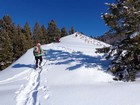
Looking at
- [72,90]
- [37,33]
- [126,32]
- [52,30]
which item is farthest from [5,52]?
[72,90]

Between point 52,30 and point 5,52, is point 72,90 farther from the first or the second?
point 52,30

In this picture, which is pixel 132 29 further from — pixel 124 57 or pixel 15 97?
pixel 15 97

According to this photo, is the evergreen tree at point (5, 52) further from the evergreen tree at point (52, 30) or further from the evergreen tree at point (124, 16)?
the evergreen tree at point (124, 16)

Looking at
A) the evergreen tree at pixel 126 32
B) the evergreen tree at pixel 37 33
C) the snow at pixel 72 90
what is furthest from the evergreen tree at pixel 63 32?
the evergreen tree at pixel 126 32

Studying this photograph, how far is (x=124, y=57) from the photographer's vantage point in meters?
15.8

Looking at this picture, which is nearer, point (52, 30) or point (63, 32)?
point (52, 30)

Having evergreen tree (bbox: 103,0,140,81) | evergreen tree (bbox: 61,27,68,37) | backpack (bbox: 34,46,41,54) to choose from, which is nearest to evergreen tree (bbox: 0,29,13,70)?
backpack (bbox: 34,46,41,54)

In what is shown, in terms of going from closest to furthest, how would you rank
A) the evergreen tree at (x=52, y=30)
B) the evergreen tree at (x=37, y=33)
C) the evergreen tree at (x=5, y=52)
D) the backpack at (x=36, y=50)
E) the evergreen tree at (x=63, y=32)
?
the backpack at (x=36, y=50)
the evergreen tree at (x=5, y=52)
the evergreen tree at (x=37, y=33)
the evergreen tree at (x=52, y=30)
the evergreen tree at (x=63, y=32)

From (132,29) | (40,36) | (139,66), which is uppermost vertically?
(40,36)

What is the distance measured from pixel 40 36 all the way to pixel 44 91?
217ft

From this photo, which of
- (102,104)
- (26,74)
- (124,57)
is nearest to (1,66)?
(26,74)

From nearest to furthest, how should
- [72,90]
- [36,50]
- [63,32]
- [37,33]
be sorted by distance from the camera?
[72,90] < [36,50] < [37,33] < [63,32]

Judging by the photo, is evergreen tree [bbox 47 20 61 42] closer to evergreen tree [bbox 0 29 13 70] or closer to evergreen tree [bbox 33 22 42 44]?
evergreen tree [bbox 33 22 42 44]

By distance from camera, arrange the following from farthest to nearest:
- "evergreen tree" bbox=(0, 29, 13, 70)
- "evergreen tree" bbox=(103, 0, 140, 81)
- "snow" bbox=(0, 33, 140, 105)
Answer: "evergreen tree" bbox=(0, 29, 13, 70), "evergreen tree" bbox=(103, 0, 140, 81), "snow" bbox=(0, 33, 140, 105)
